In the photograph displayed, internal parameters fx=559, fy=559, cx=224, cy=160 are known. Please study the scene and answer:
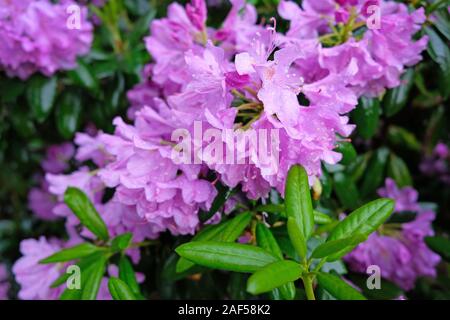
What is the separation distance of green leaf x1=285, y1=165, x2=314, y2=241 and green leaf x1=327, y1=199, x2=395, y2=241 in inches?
1.8

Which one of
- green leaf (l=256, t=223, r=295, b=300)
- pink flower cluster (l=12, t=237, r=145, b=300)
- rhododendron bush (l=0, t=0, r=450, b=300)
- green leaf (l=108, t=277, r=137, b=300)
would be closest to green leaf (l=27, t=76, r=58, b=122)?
rhododendron bush (l=0, t=0, r=450, b=300)

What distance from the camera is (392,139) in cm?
175

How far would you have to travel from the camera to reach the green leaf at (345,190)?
4.65 ft

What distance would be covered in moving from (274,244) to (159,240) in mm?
370

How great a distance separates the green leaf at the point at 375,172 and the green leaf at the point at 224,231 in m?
0.62

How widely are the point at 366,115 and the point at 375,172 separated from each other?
397mm

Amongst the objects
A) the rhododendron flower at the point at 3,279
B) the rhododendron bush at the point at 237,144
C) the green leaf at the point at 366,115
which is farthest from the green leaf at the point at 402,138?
the rhododendron flower at the point at 3,279

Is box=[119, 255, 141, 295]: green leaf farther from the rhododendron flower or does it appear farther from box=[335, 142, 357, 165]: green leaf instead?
the rhododendron flower

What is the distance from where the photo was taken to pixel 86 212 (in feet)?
3.94

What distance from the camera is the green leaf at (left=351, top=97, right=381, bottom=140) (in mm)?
1261

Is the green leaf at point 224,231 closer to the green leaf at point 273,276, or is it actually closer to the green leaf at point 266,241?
the green leaf at point 266,241

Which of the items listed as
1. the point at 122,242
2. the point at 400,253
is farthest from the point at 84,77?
the point at 400,253

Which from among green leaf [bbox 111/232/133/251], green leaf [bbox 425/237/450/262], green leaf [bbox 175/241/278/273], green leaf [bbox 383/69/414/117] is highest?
green leaf [bbox 383/69/414/117]
